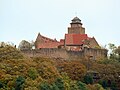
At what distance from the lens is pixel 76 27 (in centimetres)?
11762

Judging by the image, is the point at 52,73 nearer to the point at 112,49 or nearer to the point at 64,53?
the point at 64,53

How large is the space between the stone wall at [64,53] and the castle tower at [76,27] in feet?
32.7

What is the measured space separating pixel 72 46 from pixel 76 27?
780 centimetres

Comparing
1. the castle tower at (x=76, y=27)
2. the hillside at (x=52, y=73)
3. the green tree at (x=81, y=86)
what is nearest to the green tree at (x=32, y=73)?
the hillside at (x=52, y=73)

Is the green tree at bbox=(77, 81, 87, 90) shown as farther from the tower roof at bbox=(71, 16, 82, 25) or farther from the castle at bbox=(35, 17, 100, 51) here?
the tower roof at bbox=(71, 16, 82, 25)

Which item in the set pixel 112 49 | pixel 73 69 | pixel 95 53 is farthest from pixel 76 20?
pixel 73 69

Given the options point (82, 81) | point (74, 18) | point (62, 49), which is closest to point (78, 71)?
point (82, 81)

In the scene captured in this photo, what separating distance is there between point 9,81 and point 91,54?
880 inches

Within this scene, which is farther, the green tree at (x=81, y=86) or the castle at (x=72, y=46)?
the castle at (x=72, y=46)

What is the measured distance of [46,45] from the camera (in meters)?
111

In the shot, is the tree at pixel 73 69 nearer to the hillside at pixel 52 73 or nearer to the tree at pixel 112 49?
the hillside at pixel 52 73

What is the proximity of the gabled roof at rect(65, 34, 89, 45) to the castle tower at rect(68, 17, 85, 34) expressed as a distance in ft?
13.7

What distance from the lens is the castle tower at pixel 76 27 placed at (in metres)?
117

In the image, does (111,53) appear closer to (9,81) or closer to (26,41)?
(26,41)
